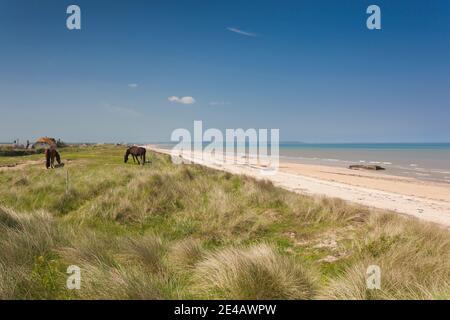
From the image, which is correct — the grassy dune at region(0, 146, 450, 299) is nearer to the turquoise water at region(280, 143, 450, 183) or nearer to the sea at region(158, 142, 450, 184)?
the sea at region(158, 142, 450, 184)

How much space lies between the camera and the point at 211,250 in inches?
250

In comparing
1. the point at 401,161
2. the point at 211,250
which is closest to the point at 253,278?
the point at 211,250

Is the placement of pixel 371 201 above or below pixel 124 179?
below

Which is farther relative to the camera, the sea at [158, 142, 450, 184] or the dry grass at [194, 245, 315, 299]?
the sea at [158, 142, 450, 184]

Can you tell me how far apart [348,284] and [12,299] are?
4.47m

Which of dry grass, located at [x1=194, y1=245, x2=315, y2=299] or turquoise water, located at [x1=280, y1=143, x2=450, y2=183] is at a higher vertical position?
dry grass, located at [x1=194, y1=245, x2=315, y2=299]

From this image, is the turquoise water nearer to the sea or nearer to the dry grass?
the sea

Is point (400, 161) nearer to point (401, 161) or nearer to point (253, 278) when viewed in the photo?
point (401, 161)

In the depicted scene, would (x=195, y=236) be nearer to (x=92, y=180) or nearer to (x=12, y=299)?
(x=12, y=299)

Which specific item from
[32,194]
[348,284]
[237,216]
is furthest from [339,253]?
[32,194]

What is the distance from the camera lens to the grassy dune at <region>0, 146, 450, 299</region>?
409cm

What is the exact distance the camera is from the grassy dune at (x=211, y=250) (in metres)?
4.09

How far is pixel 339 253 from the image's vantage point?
6.55 metres

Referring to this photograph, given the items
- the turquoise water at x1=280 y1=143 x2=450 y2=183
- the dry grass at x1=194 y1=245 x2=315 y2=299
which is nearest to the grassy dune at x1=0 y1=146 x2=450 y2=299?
the dry grass at x1=194 y1=245 x2=315 y2=299
